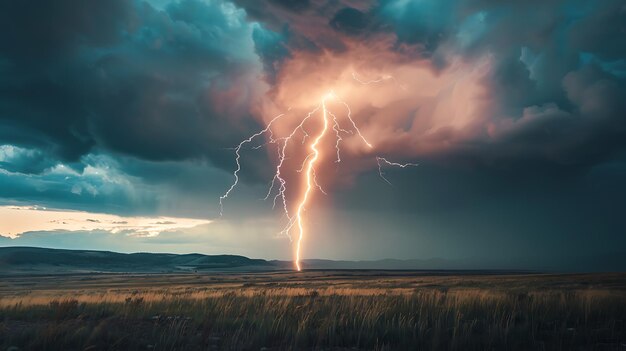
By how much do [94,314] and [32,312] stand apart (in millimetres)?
1870

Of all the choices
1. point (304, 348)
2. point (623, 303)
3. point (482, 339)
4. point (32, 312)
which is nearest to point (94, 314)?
point (32, 312)

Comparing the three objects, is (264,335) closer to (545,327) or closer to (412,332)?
(412,332)

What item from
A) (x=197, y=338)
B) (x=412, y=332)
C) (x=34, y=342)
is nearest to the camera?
(x=34, y=342)

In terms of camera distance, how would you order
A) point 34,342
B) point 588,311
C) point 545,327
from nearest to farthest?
point 34,342
point 545,327
point 588,311

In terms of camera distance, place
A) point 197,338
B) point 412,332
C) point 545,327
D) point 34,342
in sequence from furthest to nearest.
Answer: point 545,327
point 412,332
point 197,338
point 34,342

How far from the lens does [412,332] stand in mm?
7641

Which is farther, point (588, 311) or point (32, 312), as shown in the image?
point (32, 312)

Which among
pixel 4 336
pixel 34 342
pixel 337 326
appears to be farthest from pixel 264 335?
pixel 4 336

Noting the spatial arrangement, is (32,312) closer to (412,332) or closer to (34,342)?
(34,342)

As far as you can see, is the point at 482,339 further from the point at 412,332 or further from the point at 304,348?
the point at 304,348

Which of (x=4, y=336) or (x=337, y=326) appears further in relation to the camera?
(x=337, y=326)

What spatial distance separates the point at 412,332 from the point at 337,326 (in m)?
1.36

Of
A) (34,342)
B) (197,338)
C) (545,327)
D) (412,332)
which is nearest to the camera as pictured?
(34,342)

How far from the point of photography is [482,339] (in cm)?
719
